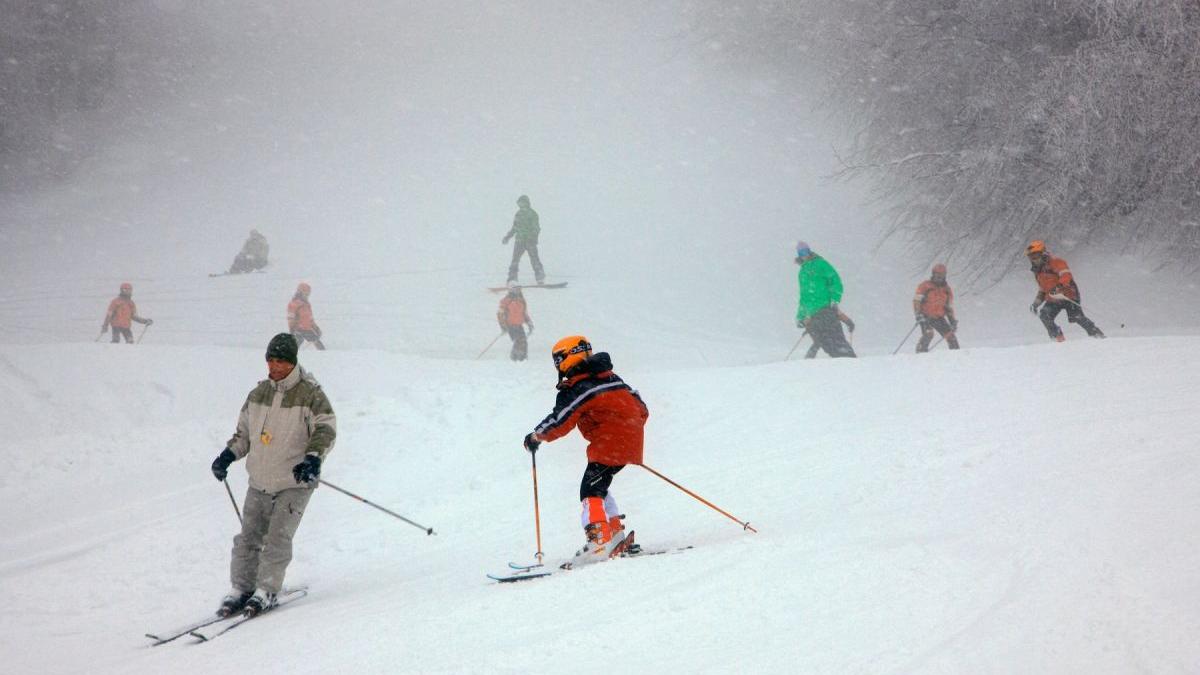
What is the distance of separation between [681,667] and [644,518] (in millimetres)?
3561

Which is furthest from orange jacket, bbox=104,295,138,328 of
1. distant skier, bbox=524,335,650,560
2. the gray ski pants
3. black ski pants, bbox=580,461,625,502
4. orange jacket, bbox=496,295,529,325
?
black ski pants, bbox=580,461,625,502

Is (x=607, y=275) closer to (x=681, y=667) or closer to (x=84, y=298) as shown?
(x=84, y=298)

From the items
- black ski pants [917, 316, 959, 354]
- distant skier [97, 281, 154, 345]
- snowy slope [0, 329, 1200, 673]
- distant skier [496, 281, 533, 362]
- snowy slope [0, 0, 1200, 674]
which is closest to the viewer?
snowy slope [0, 329, 1200, 673]

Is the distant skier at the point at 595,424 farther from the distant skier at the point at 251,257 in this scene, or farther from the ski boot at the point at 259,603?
the distant skier at the point at 251,257

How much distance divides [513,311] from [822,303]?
199 inches

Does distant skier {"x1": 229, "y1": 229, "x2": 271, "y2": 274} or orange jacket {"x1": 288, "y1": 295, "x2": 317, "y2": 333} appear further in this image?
distant skier {"x1": 229, "y1": 229, "x2": 271, "y2": 274}

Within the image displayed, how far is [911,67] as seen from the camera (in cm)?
1753

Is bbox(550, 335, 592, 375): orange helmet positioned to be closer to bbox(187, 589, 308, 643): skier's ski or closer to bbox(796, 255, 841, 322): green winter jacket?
bbox(187, 589, 308, 643): skier's ski

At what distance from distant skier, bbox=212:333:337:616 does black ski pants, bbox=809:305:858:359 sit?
827cm

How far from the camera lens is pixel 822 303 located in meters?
12.3

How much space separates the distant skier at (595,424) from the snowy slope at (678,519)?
575 millimetres

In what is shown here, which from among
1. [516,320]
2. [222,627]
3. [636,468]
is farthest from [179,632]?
[516,320]

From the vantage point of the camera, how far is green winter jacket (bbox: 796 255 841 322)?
12266 millimetres

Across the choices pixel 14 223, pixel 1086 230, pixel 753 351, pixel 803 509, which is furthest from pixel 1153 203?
pixel 14 223
